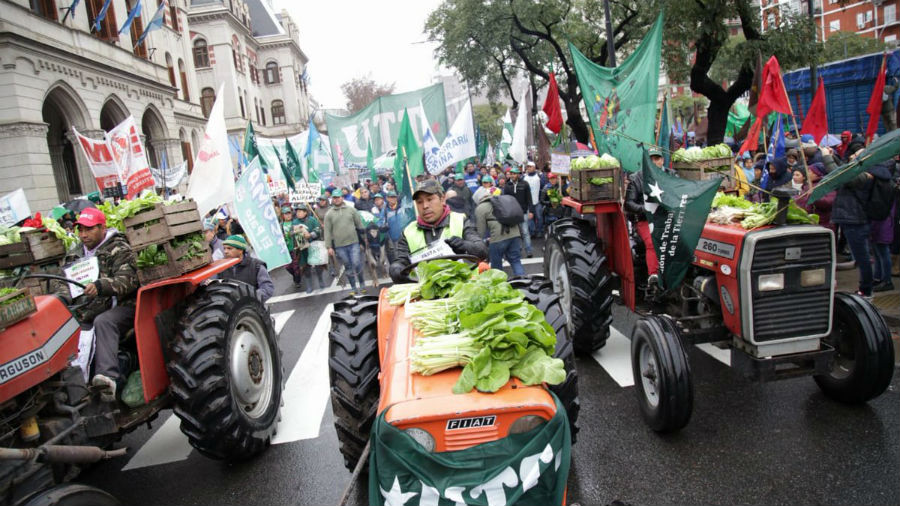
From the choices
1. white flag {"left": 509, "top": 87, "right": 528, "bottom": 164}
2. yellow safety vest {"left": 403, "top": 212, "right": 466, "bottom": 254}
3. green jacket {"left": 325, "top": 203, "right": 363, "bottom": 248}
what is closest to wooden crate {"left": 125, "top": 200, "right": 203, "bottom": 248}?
yellow safety vest {"left": 403, "top": 212, "right": 466, "bottom": 254}

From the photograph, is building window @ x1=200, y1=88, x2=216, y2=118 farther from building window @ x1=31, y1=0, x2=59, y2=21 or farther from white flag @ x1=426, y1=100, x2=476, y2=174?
white flag @ x1=426, y1=100, x2=476, y2=174

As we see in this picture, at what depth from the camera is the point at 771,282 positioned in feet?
13.4

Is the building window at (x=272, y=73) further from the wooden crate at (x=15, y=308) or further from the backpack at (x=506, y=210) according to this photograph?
the wooden crate at (x=15, y=308)

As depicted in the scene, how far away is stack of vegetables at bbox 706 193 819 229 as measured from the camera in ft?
13.8

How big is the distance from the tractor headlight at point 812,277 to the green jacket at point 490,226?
4.86 m

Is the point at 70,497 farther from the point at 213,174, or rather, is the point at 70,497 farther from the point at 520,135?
the point at 520,135

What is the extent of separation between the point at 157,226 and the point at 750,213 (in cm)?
452

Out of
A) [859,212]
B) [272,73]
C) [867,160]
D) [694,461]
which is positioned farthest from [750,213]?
[272,73]

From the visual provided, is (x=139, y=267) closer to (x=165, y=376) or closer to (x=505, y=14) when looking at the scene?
(x=165, y=376)

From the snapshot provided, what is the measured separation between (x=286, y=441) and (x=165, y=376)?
113cm

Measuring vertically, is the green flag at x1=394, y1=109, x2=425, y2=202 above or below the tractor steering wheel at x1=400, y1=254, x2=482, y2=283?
above

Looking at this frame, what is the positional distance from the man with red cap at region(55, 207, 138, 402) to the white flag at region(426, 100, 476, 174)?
951 cm

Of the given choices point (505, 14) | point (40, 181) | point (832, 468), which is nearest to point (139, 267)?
point (832, 468)

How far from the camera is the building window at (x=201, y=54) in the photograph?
49938mm
